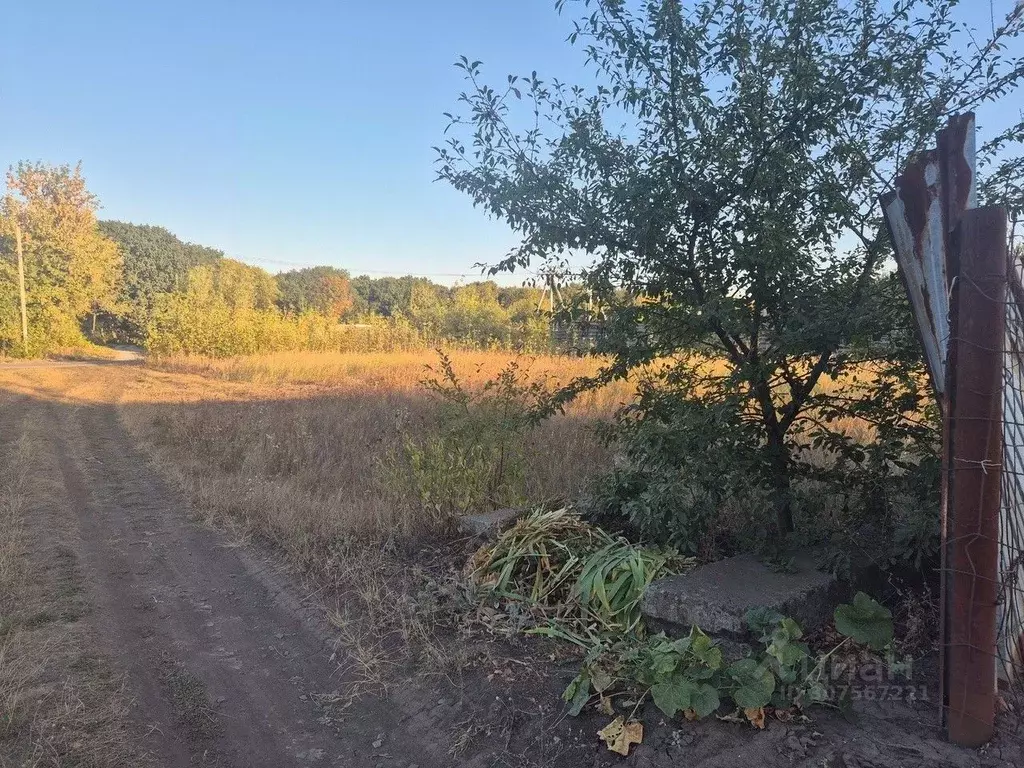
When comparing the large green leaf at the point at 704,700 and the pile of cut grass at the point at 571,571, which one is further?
the pile of cut grass at the point at 571,571

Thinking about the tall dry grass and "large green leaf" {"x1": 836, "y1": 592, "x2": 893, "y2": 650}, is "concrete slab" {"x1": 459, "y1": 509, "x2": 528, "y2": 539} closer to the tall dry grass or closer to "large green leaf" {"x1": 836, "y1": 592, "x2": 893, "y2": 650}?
the tall dry grass

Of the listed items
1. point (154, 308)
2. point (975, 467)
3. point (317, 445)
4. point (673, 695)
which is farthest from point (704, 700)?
point (154, 308)

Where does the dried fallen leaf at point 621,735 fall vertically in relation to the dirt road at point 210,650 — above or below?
above

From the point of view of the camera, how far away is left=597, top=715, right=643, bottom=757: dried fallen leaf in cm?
245

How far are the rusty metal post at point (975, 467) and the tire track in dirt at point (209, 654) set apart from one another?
1.98 metres

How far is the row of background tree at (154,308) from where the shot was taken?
23406 millimetres

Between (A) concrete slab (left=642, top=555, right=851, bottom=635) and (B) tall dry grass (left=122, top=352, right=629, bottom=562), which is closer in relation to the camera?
(A) concrete slab (left=642, top=555, right=851, bottom=635)

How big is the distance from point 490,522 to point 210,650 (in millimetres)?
1805

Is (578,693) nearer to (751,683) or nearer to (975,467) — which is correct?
→ (751,683)

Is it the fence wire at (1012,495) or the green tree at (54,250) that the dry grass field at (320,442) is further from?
the green tree at (54,250)

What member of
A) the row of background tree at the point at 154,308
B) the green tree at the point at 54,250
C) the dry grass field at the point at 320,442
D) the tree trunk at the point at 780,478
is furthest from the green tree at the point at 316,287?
the tree trunk at the point at 780,478

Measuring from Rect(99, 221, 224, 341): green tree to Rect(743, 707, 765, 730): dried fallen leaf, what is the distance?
45566 mm

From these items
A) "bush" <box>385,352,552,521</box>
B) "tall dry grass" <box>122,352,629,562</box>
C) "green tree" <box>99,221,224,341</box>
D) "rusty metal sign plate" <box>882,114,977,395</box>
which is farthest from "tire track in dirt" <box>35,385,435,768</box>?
"green tree" <box>99,221,224,341</box>

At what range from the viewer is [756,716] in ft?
8.00
